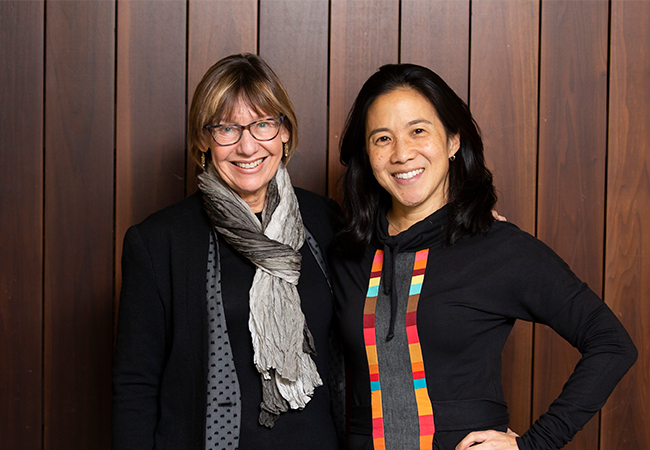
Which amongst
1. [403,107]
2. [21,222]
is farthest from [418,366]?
[21,222]

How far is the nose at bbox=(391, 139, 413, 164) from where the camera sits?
3.89 ft

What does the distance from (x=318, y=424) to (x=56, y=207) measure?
1.01 metres

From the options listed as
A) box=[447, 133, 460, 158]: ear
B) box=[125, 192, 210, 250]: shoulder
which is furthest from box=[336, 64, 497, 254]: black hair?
box=[125, 192, 210, 250]: shoulder

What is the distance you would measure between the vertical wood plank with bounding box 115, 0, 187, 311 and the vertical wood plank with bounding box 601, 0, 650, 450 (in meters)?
1.32

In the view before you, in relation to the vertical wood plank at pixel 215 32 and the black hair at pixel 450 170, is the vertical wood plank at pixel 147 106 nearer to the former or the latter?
the vertical wood plank at pixel 215 32

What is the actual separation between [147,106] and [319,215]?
25.1 inches

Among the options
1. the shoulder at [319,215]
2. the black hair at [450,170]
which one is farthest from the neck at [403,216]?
the shoulder at [319,215]

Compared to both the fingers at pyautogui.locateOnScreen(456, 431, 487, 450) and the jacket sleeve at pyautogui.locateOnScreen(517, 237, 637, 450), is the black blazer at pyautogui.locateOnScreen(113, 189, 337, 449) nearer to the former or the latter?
the fingers at pyautogui.locateOnScreen(456, 431, 487, 450)

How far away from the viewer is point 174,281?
1.21 m

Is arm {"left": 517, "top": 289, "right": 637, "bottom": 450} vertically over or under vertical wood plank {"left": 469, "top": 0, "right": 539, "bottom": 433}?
under

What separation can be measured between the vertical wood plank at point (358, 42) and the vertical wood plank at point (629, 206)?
0.68 meters

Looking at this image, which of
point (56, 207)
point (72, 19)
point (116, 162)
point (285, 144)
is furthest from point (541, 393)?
point (72, 19)

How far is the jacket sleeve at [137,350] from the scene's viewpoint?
1.19 m

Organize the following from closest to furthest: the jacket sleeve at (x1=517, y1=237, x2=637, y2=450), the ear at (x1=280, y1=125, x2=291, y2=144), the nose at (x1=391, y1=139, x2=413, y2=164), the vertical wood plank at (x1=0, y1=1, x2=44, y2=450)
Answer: the jacket sleeve at (x1=517, y1=237, x2=637, y2=450)
the nose at (x1=391, y1=139, x2=413, y2=164)
the ear at (x1=280, y1=125, x2=291, y2=144)
the vertical wood plank at (x1=0, y1=1, x2=44, y2=450)
